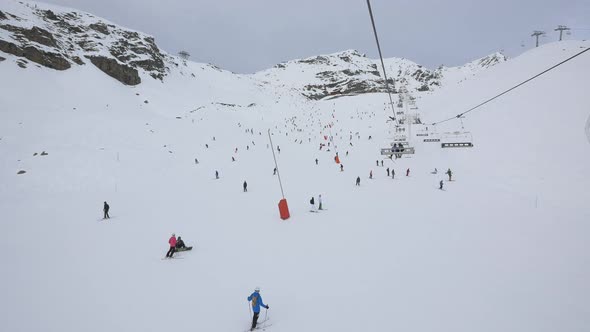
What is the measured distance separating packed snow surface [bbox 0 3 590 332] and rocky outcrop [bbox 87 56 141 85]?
21736mm

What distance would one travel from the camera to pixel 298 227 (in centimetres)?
1395

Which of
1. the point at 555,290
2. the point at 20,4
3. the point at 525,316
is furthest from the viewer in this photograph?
the point at 20,4

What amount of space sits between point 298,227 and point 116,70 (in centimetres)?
6772

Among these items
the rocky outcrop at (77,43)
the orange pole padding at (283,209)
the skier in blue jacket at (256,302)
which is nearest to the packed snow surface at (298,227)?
the orange pole padding at (283,209)

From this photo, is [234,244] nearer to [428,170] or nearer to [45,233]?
[45,233]

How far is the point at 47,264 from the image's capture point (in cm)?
1072

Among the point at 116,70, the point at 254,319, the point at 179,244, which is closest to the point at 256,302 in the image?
the point at 254,319

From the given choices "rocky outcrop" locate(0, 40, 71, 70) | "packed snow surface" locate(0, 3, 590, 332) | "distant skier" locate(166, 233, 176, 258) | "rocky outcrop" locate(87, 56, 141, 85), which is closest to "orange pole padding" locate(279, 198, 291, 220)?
"packed snow surface" locate(0, 3, 590, 332)

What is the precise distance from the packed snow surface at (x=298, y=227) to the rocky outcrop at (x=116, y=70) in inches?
856

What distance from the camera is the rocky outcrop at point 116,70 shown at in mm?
61781

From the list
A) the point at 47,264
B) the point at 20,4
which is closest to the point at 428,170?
the point at 47,264

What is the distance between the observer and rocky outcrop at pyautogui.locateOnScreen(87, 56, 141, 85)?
6178 cm

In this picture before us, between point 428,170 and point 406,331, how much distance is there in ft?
76.6

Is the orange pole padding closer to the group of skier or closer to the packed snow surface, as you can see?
the packed snow surface
